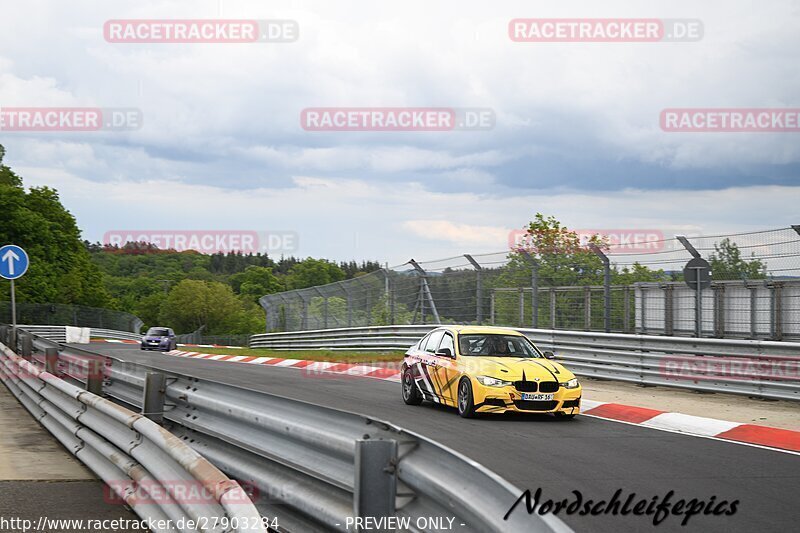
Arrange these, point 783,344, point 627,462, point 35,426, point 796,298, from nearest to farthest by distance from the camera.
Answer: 1. point 627,462
2. point 35,426
3. point 783,344
4. point 796,298

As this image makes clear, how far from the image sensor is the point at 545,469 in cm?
858

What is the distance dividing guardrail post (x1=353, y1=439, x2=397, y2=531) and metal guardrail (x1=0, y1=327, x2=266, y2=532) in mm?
625

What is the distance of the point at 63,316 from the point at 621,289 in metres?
47.0

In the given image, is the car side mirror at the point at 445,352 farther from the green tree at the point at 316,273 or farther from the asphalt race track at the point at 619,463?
the green tree at the point at 316,273

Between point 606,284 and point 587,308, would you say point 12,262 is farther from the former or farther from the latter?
point 606,284

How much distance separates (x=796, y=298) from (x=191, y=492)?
12.4 meters

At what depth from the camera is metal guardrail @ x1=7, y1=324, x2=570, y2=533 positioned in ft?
11.7

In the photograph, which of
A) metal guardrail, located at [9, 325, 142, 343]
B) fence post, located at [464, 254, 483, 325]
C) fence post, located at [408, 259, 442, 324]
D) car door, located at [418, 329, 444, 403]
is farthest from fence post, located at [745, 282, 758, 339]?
metal guardrail, located at [9, 325, 142, 343]

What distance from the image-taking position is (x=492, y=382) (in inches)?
492

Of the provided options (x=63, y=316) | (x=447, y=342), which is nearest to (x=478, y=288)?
(x=447, y=342)

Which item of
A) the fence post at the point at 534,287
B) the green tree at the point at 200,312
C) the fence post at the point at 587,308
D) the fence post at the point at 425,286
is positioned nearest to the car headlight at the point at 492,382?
the fence post at the point at 587,308

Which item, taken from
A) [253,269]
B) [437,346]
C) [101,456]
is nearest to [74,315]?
[437,346]

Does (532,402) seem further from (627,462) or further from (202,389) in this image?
(202,389)

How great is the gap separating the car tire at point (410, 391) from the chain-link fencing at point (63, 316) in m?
44.1
